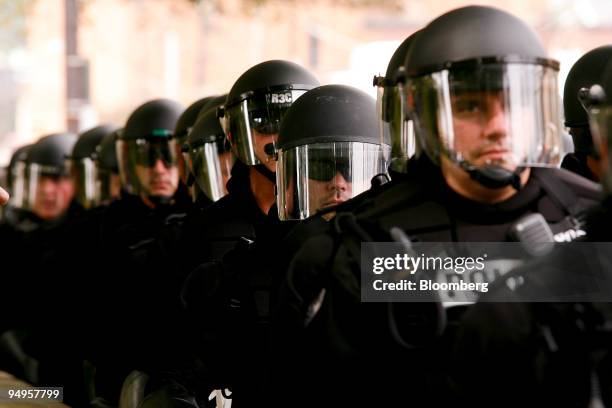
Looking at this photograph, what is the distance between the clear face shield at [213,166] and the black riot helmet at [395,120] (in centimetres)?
154

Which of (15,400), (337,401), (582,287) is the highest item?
(582,287)

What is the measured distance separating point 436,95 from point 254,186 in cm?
215

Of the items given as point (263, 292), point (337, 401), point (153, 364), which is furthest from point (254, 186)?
point (337, 401)

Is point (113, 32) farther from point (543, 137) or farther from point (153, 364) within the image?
point (543, 137)

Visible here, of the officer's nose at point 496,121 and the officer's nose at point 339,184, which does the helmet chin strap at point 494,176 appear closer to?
the officer's nose at point 496,121

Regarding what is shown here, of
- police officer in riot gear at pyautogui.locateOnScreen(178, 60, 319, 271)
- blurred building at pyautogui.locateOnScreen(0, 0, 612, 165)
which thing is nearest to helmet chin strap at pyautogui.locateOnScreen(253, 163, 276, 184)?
police officer in riot gear at pyautogui.locateOnScreen(178, 60, 319, 271)

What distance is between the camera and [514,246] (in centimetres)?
353

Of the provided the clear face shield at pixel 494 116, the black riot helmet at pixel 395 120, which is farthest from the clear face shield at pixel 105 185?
the clear face shield at pixel 494 116

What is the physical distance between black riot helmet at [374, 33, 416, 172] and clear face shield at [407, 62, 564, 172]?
0.49 m

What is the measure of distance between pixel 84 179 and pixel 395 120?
6.56m

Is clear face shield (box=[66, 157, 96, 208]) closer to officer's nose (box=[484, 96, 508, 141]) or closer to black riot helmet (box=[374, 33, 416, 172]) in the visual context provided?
black riot helmet (box=[374, 33, 416, 172])

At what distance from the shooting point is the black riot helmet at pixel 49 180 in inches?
443

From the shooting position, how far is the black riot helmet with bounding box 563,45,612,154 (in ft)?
18.2

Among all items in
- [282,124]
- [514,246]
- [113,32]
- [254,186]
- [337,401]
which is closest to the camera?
[514,246]
